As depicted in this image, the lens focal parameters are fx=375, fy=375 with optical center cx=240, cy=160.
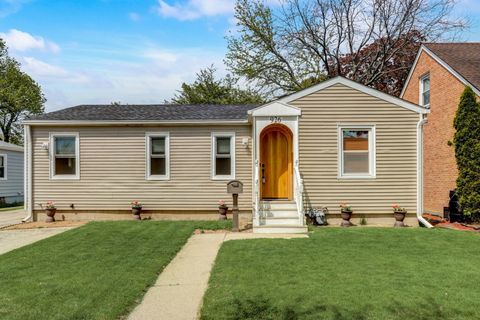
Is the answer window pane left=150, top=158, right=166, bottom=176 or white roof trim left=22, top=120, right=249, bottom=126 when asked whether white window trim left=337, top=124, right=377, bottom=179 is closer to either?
white roof trim left=22, top=120, right=249, bottom=126

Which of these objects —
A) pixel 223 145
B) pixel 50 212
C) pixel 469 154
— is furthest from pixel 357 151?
pixel 50 212

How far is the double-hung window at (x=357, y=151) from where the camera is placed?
36.7ft

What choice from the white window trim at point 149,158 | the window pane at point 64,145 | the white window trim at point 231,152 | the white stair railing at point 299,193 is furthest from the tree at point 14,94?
the white stair railing at point 299,193

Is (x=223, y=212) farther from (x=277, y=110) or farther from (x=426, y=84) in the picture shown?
(x=426, y=84)

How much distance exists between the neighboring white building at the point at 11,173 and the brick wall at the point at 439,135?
21537 millimetres

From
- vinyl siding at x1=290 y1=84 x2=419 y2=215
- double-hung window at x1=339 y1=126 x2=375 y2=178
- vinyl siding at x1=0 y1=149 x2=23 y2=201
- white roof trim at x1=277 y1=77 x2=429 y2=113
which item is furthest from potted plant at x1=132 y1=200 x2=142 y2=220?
vinyl siding at x1=0 y1=149 x2=23 y2=201

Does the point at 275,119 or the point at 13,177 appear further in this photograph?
the point at 13,177

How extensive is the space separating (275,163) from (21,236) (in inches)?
284

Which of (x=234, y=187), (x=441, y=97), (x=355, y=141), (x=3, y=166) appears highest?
(x=441, y=97)

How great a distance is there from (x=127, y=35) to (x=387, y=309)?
1198 centimetres

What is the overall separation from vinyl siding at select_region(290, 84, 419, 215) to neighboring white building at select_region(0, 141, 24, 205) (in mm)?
17835

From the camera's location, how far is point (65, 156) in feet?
39.7

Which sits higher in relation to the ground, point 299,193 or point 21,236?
point 299,193

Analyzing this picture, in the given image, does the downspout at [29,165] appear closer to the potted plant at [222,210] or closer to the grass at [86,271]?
the grass at [86,271]
